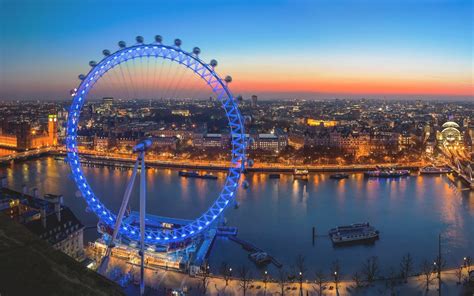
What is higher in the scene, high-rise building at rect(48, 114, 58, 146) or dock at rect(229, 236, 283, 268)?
high-rise building at rect(48, 114, 58, 146)

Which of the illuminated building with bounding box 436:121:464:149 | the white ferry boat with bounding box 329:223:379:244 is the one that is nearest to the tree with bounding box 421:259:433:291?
the white ferry boat with bounding box 329:223:379:244

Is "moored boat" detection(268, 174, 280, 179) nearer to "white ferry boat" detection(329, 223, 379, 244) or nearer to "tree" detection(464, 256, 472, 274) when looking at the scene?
"white ferry boat" detection(329, 223, 379, 244)

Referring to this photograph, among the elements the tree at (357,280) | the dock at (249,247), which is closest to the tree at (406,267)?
the tree at (357,280)

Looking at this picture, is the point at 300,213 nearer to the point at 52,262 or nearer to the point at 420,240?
the point at 420,240

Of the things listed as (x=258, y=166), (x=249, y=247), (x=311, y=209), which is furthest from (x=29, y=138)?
(x=249, y=247)

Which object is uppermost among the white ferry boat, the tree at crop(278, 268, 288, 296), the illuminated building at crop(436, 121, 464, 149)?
the illuminated building at crop(436, 121, 464, 149)

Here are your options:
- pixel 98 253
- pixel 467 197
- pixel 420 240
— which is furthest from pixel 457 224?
pixel 98 253

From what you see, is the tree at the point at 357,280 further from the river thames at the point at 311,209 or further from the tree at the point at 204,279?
the tree at the point at 204,279
